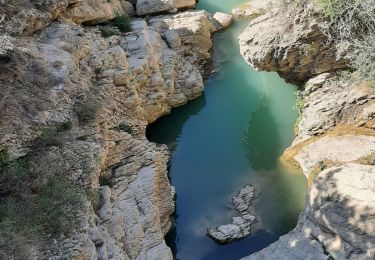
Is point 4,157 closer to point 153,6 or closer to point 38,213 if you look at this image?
point 38,213

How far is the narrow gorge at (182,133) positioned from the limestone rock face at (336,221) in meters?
0.03

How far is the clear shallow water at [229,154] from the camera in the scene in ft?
38.8

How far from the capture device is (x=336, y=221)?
874cm

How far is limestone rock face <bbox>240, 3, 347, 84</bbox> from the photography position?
12.8 m

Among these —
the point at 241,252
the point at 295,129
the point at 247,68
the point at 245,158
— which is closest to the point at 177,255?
the point at 241,252

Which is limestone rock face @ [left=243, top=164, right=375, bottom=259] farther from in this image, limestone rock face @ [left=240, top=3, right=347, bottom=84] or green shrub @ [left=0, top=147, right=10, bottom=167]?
green shrub @ [left=0, top=147, right=10, bottom=167]

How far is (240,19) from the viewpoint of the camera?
20.0m

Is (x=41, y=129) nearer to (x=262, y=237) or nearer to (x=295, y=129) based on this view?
(x=262, y=237)

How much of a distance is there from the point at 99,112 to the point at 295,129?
6.72 metres

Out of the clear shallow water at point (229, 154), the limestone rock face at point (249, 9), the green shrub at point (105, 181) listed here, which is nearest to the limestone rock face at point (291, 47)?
the clear shallow water at point (229, 154)

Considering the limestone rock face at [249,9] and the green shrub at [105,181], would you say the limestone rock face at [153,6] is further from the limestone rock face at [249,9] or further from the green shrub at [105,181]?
the green shrub at [105,181]

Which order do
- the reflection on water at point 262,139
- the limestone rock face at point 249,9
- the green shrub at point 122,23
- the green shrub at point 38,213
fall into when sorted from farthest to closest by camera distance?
the limestone rock face at point 249,9, the green shrub at point 122,23, the reflection on water at point 262,139, the green shrub at point 38,213

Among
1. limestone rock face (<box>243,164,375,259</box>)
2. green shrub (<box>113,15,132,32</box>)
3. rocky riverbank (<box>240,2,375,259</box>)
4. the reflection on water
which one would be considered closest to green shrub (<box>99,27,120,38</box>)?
green shrub (<box>113,15,132,32</box>)

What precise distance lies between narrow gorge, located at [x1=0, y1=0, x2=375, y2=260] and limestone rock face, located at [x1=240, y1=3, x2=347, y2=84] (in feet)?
0.14
